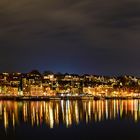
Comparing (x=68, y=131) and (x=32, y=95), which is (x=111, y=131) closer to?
(x=68, y=131)

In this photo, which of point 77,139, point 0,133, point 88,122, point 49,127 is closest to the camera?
point 77,139

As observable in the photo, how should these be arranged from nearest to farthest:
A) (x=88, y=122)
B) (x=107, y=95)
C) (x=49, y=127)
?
(x=49, y=127), (x=88, y=122), (x=107, y=95)

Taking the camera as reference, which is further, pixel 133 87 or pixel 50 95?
pixel 133 87

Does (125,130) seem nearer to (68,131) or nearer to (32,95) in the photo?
(68,131)

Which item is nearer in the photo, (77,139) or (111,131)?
(77,139)

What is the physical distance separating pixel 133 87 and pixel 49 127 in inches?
4791

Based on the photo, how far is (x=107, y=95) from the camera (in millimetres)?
154250

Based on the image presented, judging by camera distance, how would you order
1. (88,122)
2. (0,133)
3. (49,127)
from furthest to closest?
(88,122) → (49,127) → (0,133)

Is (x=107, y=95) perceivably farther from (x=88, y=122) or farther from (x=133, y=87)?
(x=88, y=122)

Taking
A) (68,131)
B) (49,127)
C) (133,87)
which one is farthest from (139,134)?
(133,87)

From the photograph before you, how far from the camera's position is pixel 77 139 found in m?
37.4

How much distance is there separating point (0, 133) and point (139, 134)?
1183 cm

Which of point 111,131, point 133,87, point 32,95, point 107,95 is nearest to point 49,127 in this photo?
point 111,131

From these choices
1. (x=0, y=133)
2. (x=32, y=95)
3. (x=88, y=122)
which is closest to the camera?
(x=0, y=133)
